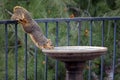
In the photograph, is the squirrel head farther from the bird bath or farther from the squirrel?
the bird bath

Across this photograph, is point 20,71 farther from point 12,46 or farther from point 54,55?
point 54,55

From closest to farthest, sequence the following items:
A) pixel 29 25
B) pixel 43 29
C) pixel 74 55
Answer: pixel 74 55
pixel 29 25
pixel 43 29

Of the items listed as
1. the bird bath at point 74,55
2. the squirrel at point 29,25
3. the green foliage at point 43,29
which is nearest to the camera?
the bird bath at point 74,55

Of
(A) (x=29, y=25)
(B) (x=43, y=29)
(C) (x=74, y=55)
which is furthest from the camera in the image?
(B) (x=43, y=29)

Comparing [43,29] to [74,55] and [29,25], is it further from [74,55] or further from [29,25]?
[74,55]

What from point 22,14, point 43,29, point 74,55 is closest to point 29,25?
point 22,14

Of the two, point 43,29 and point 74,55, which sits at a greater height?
point 43,29

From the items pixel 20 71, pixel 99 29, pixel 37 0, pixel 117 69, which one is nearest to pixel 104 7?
pixel 99 29

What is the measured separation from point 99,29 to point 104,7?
0.38 metres

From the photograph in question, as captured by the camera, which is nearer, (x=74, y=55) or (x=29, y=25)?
(x=74, y=55)

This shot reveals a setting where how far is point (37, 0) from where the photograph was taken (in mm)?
3924

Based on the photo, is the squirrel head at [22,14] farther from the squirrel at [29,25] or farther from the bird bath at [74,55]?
the bird bath at [74,55]

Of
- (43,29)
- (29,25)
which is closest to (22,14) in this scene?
(29,25)

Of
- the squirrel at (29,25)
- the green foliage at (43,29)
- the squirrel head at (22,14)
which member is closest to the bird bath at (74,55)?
the squirrel at (29,25)
